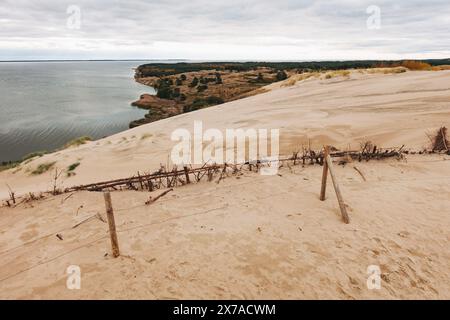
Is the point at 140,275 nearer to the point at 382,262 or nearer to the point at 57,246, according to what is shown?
the point at 57,246

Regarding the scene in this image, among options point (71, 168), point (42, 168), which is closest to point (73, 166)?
point (71, 168)

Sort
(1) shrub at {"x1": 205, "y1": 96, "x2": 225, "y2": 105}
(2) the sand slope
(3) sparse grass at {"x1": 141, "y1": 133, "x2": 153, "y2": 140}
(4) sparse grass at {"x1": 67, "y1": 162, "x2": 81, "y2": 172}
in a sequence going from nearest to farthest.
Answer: (2) the sand slope < (4) sparse grass at {"x1": 67, "y1": 162, "x2": 81, "y2": 172} < (3) sparse grass at {"x1": 141, "y1": 133, "x2": 153, "y2": 140} < (1) shrub at {"x1": 205, "y1": 96, "x2": 225, "y2": 105}

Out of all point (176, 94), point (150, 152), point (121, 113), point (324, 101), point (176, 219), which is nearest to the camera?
point (176, 219)

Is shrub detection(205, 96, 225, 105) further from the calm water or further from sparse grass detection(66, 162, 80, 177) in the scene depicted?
sparse grass detection(66, 162, 80, 177)

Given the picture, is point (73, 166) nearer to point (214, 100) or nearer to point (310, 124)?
point (310, 124)

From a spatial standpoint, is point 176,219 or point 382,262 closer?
point 382,262

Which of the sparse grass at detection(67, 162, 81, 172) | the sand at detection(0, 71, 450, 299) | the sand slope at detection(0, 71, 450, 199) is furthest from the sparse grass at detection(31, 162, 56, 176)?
the sand at detection(0, 71, 450, 299)
